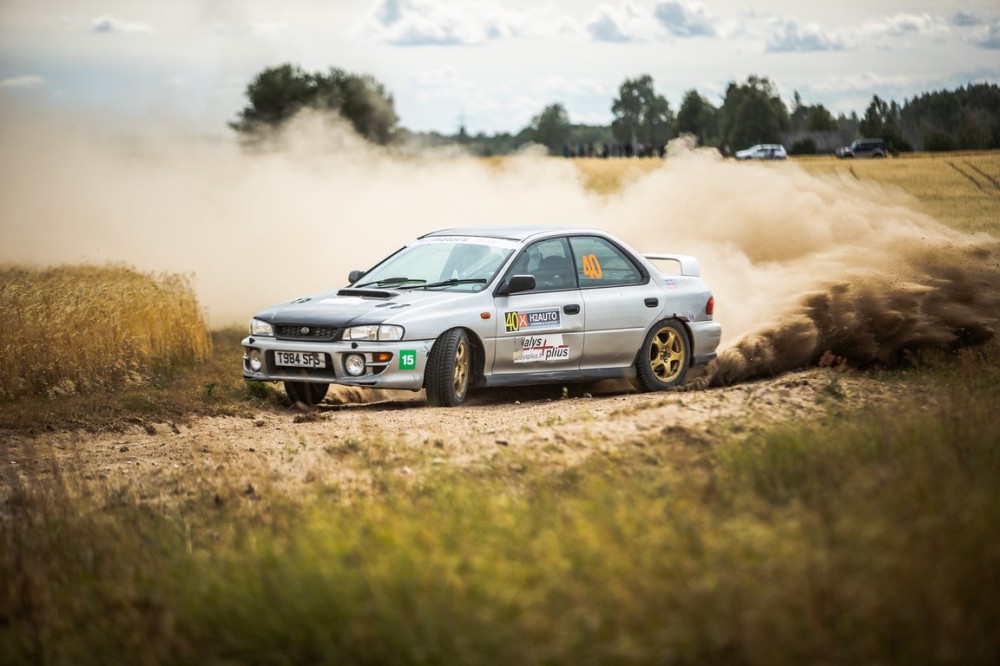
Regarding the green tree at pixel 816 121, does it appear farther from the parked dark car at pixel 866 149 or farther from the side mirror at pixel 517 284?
the side mirror at pixel 517 284

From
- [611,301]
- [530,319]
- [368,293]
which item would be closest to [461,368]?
[530,319]

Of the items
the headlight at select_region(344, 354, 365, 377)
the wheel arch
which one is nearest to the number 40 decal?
the wheel arch

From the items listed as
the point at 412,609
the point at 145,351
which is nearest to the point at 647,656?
the point at 412,609

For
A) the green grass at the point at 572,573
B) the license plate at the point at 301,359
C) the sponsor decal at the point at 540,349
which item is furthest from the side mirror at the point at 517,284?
the green grass at the point at 572,573

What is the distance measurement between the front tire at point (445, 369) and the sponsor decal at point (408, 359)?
170 mm

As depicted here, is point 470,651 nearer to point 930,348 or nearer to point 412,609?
point 412,609

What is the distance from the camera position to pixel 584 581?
16.9 feet

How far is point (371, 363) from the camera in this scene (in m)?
11.7

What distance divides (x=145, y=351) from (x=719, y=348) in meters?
6.76

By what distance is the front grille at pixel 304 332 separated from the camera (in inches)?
466

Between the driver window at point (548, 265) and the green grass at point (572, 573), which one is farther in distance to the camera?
the driver window at point (548, 265)

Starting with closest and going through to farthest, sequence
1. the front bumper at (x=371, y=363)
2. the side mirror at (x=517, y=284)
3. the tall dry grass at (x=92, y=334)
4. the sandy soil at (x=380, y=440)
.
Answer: the sandy soil at (x=380, y=440)
the front bumper at (x=371, y=363)
the side mirror at (x=517, y=284)
the tall dry grass at (x=92, y=334)

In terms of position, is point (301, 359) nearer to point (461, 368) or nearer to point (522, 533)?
point (461, 368)

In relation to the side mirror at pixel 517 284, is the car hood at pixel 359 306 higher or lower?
lower
